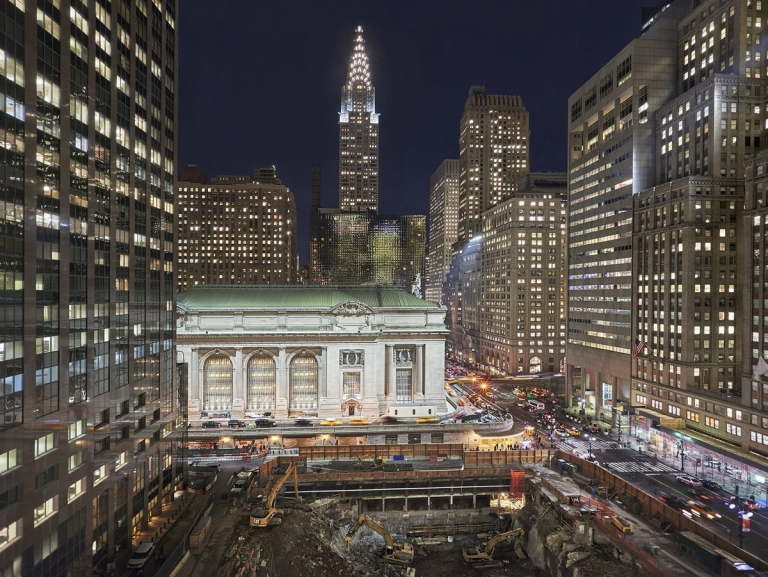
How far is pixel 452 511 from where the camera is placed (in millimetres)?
73562

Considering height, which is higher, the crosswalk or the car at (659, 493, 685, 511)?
the car at (659, 493, 685, 511)

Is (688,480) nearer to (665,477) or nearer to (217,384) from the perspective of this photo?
(665,477)

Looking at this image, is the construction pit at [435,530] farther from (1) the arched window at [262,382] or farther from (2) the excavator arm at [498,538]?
(1) the arched window at [262,382]

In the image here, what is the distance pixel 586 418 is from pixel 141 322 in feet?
297

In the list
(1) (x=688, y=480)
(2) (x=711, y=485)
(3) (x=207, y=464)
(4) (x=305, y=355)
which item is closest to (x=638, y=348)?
(1) (x=688, y=480)

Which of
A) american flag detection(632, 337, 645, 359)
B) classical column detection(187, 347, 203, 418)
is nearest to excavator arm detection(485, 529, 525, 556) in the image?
american flag detection(632, 337, 645, 359)

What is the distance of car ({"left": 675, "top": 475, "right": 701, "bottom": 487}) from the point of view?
227 ft

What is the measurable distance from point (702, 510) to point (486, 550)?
26.0 metres

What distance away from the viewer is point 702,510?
196ft

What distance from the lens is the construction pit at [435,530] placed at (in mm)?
54188

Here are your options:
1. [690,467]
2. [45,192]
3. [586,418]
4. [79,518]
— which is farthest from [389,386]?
[45,192]

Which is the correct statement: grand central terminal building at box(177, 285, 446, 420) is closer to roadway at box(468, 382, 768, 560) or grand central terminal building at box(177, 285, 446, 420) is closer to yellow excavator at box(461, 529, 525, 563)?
roadway at box(468, 382, 768, 560)

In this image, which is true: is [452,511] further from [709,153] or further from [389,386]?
[709,153]

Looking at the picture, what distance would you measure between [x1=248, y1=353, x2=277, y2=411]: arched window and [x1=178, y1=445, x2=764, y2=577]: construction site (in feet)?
74.4
